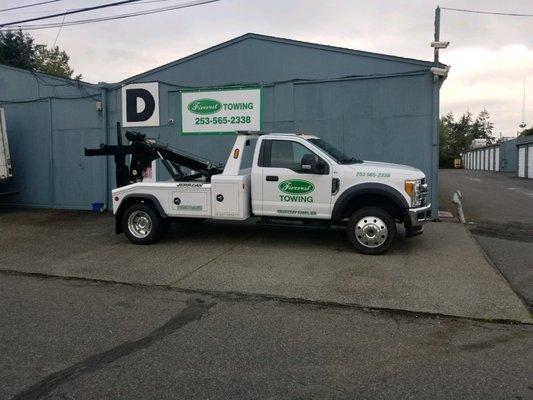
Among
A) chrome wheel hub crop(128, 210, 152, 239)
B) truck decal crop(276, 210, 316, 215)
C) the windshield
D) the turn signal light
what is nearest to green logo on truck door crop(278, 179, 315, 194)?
truck decal crop(276, 210, 316, 215)

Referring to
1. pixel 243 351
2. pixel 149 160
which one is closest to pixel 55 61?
pixel 149 160

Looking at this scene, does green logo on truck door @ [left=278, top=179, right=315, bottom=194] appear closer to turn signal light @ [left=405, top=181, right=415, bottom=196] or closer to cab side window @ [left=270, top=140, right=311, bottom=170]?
cab side window @ [left=270, top=140, right=311, bottom=170]

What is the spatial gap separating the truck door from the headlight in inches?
51.4

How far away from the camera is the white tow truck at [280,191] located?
8484 millimetres

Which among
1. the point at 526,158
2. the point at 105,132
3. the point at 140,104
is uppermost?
the point at 140,104

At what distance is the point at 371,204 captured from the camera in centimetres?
878

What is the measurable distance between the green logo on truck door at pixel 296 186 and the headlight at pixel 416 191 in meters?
1.60

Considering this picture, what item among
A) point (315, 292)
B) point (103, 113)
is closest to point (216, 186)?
point (315, 292)

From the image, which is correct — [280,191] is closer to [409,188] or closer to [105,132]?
[409,188]

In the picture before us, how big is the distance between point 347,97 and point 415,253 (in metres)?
5.24

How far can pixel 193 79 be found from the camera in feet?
45.4

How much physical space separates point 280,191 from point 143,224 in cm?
280

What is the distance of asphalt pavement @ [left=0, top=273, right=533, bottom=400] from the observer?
12.9 feet

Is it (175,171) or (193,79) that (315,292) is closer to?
(175,171)
